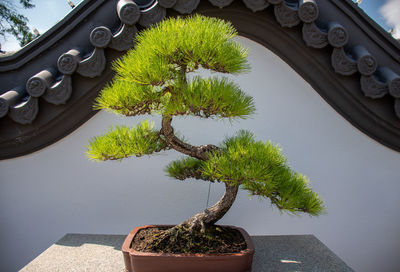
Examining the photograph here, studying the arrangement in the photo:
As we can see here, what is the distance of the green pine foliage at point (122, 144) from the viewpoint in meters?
0.98

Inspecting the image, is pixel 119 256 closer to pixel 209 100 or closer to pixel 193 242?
pixel 193 242

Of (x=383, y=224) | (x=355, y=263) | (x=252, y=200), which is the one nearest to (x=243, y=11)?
(x=252, y=200)

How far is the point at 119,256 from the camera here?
4.06 feet

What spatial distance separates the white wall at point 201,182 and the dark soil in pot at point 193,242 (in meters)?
0.48

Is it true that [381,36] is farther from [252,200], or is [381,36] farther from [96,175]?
[96,175]

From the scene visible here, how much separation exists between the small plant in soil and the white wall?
1.64ft

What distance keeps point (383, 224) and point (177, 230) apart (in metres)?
1.24

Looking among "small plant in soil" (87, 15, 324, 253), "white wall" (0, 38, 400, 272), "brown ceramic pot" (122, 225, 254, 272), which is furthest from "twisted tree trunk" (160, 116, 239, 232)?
"white wall" (0, 38, 400, 272)

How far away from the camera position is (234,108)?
2.91 ft

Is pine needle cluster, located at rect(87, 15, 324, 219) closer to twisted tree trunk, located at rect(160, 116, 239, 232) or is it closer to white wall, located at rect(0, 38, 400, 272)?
twisted tree trunk, located at rect(160, 116, 239, 232)

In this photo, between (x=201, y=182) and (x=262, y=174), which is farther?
(x=201, y=182)

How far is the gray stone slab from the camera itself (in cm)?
113

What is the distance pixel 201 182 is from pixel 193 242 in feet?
1.87

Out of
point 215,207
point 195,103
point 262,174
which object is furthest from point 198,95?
point 215,207
